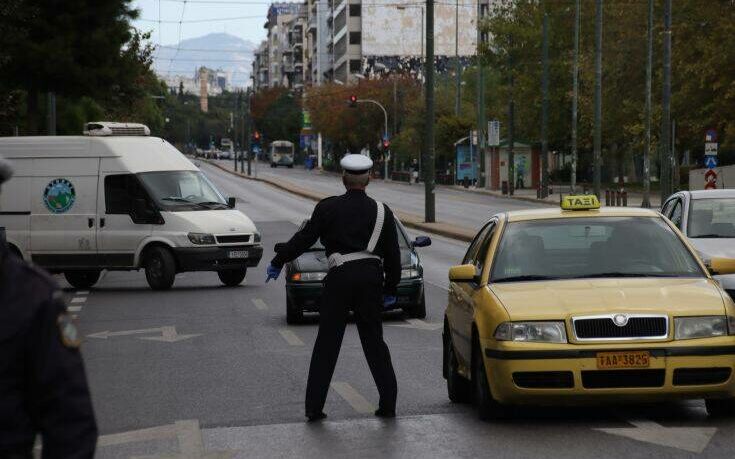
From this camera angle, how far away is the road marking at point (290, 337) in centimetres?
1659

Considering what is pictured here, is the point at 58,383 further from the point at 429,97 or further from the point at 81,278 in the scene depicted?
the point at 429,97

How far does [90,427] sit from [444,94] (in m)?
122

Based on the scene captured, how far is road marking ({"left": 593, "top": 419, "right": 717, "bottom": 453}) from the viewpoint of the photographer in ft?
30.8

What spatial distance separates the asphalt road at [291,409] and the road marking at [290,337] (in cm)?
2

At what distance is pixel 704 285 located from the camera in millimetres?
10516

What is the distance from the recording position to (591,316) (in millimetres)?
9805

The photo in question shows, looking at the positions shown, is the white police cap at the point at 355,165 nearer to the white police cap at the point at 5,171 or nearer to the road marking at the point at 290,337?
the white police cap at the point at 5,171

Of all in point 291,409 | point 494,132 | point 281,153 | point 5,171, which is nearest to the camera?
point 5,171

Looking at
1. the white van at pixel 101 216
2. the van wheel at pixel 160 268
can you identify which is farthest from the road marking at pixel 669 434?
the white van at pixel 101 216

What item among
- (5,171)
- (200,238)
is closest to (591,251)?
(5,171)

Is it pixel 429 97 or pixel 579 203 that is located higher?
pixel 429 97

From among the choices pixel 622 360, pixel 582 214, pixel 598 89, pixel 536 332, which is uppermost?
pixel 598 89

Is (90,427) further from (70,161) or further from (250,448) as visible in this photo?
(70,161)

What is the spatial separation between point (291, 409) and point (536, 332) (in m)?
2.23
